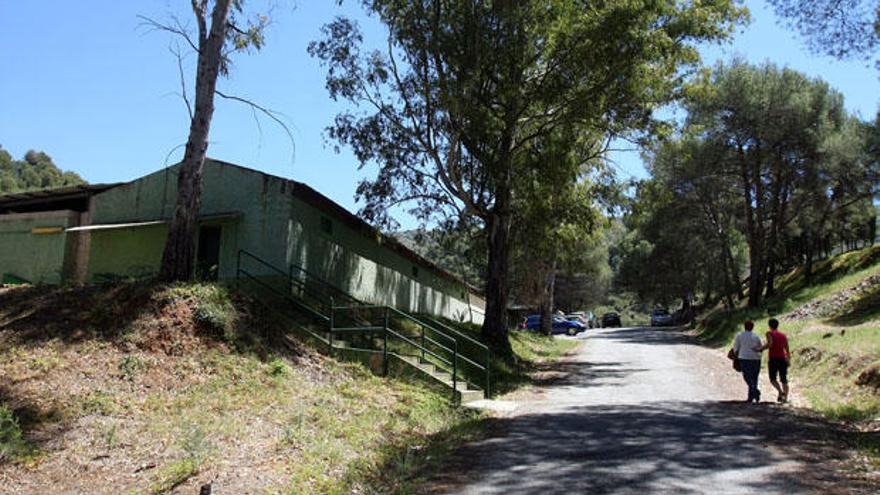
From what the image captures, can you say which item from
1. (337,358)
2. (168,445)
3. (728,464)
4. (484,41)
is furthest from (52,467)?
(484,41)

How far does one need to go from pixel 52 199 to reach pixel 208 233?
23.9 ft

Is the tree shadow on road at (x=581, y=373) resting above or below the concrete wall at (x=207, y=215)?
below

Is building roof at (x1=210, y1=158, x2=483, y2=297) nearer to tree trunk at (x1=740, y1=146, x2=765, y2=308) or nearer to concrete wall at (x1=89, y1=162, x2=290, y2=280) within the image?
concrete wall at (x1=89, y1=162, x2=290, y2=280)

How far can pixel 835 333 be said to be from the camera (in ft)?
61.7

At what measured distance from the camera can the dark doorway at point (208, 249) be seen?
1866 cm

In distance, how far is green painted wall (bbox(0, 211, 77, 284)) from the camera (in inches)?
811

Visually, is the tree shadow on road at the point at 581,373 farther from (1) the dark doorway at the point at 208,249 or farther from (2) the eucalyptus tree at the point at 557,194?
(1) the dark doorway at the point at 208,249

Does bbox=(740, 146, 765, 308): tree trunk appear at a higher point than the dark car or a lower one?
higher

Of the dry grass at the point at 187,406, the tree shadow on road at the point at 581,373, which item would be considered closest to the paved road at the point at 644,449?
the dry grass at the point at 187,406

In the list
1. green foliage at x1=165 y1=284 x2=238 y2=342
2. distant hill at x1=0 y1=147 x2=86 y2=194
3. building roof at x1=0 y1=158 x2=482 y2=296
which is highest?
distant hill at x1=0 y1=147 x2=86 y2=194

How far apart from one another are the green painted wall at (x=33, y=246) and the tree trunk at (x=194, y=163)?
8.54 meters

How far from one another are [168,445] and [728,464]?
21.6ft

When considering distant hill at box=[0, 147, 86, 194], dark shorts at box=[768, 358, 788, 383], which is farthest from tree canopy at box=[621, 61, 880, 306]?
distant hill at box=[0, 147, 86, 194]

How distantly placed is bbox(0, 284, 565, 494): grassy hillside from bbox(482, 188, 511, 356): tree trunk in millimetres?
8042
